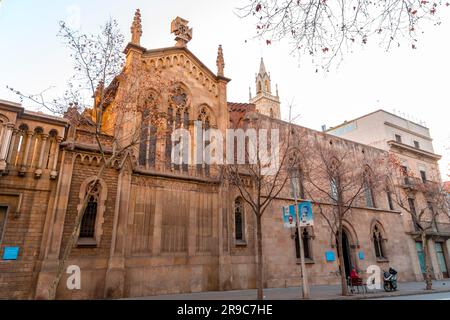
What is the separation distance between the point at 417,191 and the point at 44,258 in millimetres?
34503

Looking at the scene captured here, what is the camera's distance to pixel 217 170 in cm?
1923

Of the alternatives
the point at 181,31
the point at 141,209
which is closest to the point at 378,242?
the point at 141,209

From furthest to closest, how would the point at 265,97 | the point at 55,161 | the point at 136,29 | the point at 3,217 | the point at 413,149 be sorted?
the point at 265,97 < the point at 413,149 < the point at 136,29 < the point at 55,161 < the point at 3,217

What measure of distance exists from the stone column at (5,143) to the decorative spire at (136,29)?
907 centimetres

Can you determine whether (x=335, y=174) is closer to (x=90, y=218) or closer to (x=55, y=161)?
(x=90, y=218)

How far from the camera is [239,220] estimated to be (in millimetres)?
19172

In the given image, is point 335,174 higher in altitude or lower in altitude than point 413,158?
lower

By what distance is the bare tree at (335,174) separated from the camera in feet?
72.1

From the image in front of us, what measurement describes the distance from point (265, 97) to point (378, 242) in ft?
163

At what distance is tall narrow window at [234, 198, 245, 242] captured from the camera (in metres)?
18.8

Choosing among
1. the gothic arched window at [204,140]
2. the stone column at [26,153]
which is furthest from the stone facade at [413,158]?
the stone column at [26,153]

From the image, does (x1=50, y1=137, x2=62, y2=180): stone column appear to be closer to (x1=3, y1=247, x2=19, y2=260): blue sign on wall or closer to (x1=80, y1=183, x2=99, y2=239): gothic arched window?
(x1=80, y1=183, x2=99, y2=239): gothic arched window

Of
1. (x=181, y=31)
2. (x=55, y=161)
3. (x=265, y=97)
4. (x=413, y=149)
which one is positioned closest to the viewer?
(x=55, y=161)

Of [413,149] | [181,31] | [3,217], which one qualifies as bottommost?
[3,217]
